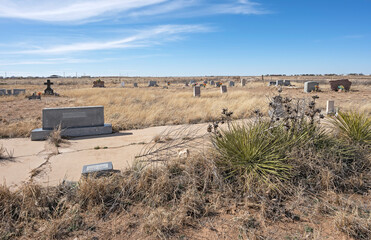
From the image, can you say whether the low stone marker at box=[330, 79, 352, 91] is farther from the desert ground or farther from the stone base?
the stone base

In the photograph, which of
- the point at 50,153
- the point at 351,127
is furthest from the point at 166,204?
the point at 351,127

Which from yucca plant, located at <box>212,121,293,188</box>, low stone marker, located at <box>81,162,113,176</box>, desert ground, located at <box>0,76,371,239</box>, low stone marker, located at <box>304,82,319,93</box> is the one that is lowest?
desert ground, located at <box>0,76,371,239</box>

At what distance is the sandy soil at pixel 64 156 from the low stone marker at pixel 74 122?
1.30ft

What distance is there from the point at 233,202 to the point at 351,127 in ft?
11.3

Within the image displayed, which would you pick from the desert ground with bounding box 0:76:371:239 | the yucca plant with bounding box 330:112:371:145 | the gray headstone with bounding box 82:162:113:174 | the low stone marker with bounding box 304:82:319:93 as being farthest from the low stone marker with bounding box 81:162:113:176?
the low stone marker with bounding box 304:82:319:93

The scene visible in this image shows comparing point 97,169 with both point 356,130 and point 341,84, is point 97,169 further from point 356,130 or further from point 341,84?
point 341,84

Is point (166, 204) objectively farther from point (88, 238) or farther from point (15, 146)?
point (15, 146)

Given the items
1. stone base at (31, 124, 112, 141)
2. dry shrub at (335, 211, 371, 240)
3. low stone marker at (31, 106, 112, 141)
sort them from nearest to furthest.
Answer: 1. dry shrub at (335, 211, 371, 240)
2. stone base at (31, 124, 112, 141)
3. low stone marker at (31, 106, 112, 141)

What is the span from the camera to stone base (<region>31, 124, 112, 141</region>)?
289 inches

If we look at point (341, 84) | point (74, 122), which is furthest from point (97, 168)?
point (341, 84)

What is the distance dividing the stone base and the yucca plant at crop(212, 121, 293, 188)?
495 centimetres

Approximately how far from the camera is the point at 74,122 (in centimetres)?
809

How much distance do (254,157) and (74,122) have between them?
20.2 feet

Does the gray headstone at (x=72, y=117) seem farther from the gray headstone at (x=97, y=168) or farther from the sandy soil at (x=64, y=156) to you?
the gray headstone at (x=97, y=168)
